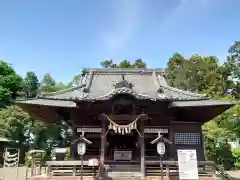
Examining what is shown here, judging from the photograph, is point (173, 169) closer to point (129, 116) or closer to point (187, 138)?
point (187, 138)

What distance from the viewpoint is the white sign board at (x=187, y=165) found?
391 inches

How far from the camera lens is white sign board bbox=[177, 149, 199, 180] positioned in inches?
391

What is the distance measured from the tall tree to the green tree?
1125mm

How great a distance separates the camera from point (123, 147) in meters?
15.3

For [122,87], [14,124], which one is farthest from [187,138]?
[14,124]

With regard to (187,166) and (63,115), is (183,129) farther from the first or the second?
(63,115)

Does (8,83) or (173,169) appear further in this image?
(8,83)

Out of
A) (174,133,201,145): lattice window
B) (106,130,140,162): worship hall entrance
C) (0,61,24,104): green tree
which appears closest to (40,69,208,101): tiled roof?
(174,133,201,145): lattice window

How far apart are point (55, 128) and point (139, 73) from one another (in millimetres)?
19568

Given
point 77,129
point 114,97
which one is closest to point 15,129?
point 77,129

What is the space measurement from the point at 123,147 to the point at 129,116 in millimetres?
3416

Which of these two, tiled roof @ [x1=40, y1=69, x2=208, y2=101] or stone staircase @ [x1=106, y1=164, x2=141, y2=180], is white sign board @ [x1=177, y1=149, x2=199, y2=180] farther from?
tiled roof @ [x1=40, y1=69, x2=208, y2=101]

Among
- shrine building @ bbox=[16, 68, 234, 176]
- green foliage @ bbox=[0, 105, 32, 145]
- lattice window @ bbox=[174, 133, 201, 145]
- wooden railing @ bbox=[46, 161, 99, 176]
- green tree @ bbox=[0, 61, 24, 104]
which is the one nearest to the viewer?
wooden railing @ bbox=[46, 161, 99, 176]

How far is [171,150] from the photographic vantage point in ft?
45.7
